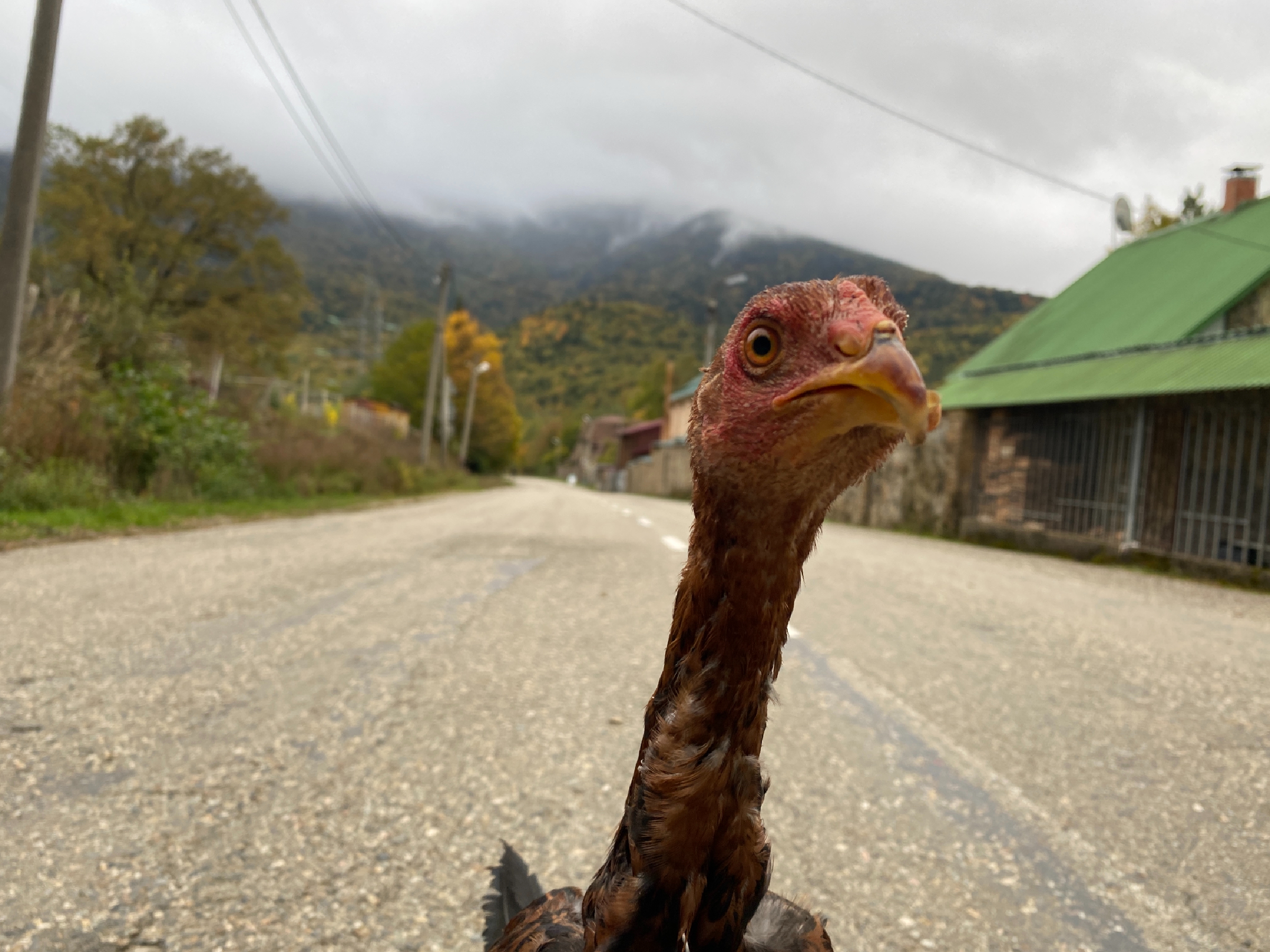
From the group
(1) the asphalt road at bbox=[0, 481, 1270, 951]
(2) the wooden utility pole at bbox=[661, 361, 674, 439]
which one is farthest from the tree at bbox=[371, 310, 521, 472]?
(1) the asphalt road at bbox=[0, 481, 1270, 951]

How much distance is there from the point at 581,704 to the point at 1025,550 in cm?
1302

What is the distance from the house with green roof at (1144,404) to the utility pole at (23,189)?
47.2 feet

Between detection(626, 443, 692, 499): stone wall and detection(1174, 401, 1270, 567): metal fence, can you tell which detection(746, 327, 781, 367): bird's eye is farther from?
detection(626, 443, 692, 499): stone wall

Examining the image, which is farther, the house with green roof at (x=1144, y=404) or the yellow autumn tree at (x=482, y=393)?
the yellow autumn tree at (x=482, y=393)

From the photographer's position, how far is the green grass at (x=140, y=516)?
721cm

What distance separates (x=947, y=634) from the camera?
5.16 meters

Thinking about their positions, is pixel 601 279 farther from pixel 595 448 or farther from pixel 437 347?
pixel 437 347

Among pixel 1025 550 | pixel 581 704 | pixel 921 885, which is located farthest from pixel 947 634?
pixel 1025 550

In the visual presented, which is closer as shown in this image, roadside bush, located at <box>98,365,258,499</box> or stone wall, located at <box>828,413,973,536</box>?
roadside bush, located at <box>98,365,258,499</box>

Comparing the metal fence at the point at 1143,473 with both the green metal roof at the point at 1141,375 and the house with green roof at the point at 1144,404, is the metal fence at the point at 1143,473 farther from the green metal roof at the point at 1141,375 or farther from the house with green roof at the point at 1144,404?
the green metal roof at the point at 1141,375

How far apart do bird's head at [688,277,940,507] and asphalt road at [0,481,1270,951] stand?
1.31m

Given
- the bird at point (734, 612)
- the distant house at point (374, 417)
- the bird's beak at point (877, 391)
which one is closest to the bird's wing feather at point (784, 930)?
the bird at point (734, 612)

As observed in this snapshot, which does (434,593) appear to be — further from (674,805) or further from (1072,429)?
(1072,429)

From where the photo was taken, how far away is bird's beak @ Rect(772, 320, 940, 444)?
0.78 meters
